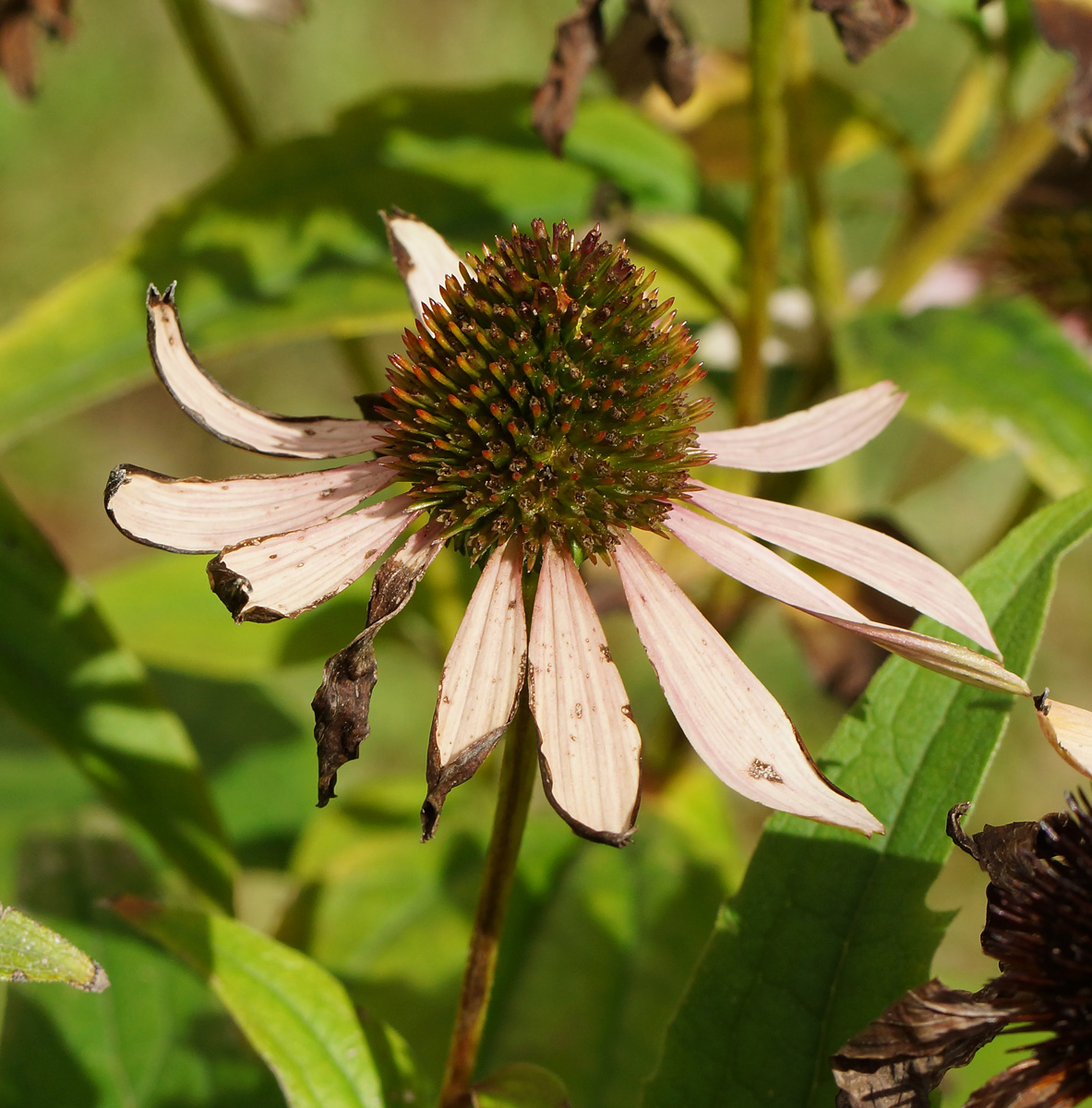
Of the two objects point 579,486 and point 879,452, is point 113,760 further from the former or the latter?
point 879,452

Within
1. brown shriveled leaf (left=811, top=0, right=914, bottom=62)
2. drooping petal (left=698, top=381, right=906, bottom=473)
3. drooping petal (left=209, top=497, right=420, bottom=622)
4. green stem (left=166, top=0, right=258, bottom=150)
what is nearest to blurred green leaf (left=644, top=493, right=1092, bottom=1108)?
drooping petal (left=698, top=381, right=906, bottom=473)

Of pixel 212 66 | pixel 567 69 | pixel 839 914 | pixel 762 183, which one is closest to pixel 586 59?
pixel 567 69

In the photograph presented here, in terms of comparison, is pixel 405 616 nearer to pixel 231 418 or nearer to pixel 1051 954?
pixel 231 418

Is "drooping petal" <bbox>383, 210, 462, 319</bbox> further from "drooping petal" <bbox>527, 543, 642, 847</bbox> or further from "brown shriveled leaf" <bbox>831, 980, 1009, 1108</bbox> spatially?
"brown shriveled leaf" <bbox>831, 980, 1009, 1108</bbox>

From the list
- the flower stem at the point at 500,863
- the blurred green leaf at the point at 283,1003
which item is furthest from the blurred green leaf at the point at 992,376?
the blurred green leaf at the point at 283,1003

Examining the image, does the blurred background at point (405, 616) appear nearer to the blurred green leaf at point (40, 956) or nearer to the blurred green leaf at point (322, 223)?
the blurred green leaf at point (322, 223)

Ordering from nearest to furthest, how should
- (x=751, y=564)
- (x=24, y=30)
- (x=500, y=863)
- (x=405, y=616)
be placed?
1. (x=500, y=863)
2. (x=751, y=564)
3. (x=24, y=30)
4. (x=405, y=616)

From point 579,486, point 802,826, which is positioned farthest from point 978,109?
point 802,826
